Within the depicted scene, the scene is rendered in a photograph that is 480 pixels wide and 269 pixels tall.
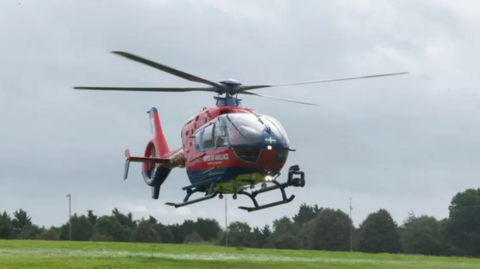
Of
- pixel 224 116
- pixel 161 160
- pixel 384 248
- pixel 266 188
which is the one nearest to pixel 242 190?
pixel 266 188

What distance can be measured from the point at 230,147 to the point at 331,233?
322 feet

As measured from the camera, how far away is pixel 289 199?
43.5 metres

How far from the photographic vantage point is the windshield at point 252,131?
42281 mm

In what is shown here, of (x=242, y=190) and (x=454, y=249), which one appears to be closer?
(x=242, y=190)

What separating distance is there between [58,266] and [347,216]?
10192 cm

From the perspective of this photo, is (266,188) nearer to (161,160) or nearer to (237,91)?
(237,91)

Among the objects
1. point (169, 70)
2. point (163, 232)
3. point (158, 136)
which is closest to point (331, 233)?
point (163, 232)

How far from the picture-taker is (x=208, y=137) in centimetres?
4459

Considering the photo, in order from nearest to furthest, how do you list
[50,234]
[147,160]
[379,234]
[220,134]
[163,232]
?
[220,134]
[147,160]
[379,234]
[163,232]
[50,234]

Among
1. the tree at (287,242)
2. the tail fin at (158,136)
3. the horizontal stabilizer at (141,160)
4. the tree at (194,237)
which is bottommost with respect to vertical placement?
the tree at (287,242)

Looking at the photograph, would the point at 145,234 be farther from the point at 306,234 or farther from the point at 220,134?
the point at 220,134

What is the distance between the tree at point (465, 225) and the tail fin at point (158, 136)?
83.7 meters

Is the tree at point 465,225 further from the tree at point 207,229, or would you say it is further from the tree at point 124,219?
the tree at point 124,219

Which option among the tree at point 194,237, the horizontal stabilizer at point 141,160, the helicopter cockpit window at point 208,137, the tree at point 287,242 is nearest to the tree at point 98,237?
the tree at point 194,237
